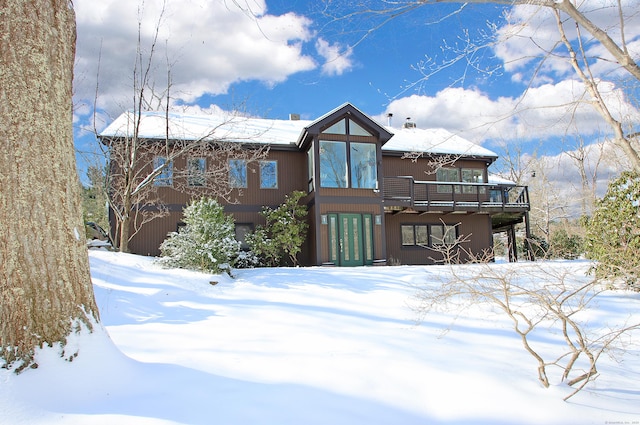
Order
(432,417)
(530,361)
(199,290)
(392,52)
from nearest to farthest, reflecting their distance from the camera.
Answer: (432,417), (530,361), (392,52), (199,290)

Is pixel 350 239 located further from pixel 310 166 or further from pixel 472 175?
pixel 472 175

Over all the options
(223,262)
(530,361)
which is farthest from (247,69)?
(530,361)

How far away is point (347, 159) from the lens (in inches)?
621

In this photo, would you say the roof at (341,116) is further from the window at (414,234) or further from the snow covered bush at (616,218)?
the snow covered bush at (616,218)

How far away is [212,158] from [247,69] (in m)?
3.62

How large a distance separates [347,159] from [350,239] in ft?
9.91

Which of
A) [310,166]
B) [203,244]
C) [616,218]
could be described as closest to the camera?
[616,218]

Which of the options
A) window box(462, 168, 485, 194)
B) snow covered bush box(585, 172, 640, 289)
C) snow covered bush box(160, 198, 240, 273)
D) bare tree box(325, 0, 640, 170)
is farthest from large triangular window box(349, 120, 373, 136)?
bare tree box(325, 0, 640, 170)

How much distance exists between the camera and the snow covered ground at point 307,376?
290cm

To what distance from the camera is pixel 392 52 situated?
20.2 feet

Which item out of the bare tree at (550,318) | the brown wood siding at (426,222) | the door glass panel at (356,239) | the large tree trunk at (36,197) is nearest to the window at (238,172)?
the door glass panel at (356,239)

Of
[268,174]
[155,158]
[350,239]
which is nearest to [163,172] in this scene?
[155,158]

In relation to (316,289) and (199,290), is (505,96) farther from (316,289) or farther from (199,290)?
(199,290)

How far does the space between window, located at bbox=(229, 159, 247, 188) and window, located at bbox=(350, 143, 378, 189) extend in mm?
4197
